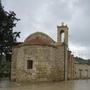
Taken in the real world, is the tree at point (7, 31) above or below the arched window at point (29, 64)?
above

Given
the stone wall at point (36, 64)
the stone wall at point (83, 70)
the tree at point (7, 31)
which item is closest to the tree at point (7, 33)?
the tree at point (7, 31)

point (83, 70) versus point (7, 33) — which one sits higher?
point (7, 33)

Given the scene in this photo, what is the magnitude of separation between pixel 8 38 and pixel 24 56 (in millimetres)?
4583

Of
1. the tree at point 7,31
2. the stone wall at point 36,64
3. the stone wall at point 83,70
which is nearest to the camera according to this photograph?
the stone wall at point 36,64

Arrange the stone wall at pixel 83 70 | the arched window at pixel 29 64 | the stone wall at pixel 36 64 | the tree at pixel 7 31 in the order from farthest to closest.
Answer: the stone wall at pixel 83 70, the tree at pixel 7 31, the arched window at pixel 29 64, the stone wall at pixel 36 64

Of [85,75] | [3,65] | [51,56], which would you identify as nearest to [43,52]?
[51,56]

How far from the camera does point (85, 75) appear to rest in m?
47.6

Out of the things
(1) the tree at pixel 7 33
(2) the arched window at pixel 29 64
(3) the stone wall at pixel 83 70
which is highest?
(1) the tree at pixel 7 33

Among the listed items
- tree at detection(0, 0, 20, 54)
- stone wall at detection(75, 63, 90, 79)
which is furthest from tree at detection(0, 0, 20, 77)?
stone wall at detection(75, 63, 90, 79)

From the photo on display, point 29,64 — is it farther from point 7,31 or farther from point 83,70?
point 83,70

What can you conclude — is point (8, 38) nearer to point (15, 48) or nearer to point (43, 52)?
point (15, 48)

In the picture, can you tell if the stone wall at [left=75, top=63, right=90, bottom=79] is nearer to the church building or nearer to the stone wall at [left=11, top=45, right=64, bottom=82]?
the church building

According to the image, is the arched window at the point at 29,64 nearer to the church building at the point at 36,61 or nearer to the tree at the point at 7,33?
the church building at the point at 36,61

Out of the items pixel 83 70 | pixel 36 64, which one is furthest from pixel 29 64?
pixel 83 70
